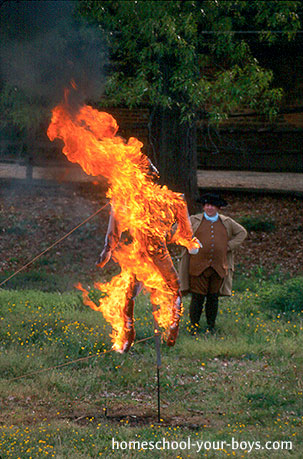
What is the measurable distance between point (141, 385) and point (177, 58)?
7787 mm

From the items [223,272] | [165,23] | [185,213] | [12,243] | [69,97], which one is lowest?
[12,243]

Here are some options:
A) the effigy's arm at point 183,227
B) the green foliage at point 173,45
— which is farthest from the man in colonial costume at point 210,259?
the green foliage at point 173,45

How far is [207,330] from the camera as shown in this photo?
9391 millimetres

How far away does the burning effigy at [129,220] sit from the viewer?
673 centimetres

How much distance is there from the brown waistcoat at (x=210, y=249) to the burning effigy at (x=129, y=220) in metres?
2.10

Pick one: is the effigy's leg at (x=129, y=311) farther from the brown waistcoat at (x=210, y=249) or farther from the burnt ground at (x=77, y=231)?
the burnt ground at (x=77, y=231)

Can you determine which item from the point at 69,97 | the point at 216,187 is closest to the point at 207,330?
the point at 69,97

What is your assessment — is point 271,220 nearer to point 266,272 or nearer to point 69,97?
point 266,272

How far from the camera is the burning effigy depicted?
22.1 feet

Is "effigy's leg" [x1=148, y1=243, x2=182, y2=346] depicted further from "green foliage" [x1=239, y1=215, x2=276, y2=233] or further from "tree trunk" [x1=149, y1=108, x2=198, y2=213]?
"green foliage" [x1=239, y1=215, x2=276, y2=233]

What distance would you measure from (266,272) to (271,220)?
282cm

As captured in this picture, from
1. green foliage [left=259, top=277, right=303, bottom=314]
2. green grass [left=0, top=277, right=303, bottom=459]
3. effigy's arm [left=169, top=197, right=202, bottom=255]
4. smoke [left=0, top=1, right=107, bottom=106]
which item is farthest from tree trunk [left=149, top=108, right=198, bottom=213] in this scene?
effigy's arm [left=169, top=197, right=202, bottom=255]

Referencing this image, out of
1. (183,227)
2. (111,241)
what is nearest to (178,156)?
(183,227)

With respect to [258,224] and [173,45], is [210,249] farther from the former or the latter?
[258,224]
